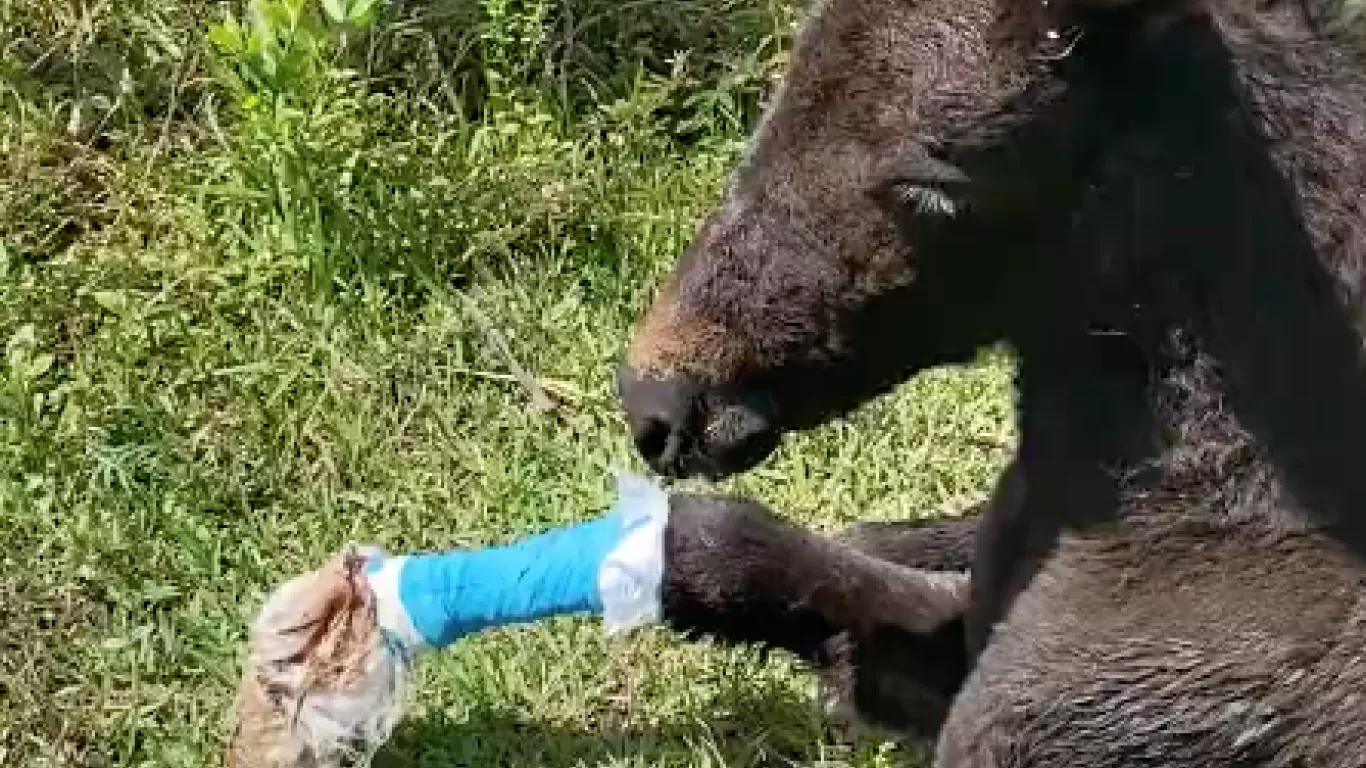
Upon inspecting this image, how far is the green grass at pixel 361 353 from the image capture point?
330 cm

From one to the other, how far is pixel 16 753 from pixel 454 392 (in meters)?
0.91

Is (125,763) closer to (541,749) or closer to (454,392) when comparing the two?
(541,749)

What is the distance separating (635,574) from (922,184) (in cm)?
84

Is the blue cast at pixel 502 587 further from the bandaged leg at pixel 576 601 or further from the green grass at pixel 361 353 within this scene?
the green grass at pixel 361 353

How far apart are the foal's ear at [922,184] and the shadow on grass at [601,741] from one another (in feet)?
4.03

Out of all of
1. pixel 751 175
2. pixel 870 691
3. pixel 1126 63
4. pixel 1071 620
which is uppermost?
pixel 1126 63

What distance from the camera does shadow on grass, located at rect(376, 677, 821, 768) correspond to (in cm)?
323

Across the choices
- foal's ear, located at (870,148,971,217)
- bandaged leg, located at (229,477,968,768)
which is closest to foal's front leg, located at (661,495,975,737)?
bandaged leg, located at (229,477,968,768)

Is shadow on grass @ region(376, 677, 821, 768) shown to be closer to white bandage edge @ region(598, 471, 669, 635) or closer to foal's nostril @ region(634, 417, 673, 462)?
white bandage edge @ region(598, 471, 669, 635)

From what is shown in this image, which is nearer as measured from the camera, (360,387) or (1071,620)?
(1071,620)

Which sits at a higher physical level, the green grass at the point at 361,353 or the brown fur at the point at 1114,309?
the brown fur at the point at 1114,309

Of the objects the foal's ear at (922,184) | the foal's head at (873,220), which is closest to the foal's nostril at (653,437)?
the foal's head at (873,220)

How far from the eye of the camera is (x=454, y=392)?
377 cm

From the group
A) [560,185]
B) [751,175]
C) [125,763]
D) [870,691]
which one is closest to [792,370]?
[751,175]
